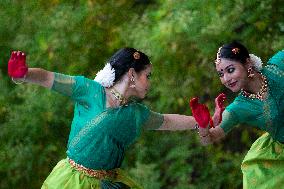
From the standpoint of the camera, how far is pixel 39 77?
10.7 feet

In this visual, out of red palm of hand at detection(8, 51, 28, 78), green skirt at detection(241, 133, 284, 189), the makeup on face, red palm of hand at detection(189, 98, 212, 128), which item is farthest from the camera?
green skirt at detection(241, 133, 284, 189)

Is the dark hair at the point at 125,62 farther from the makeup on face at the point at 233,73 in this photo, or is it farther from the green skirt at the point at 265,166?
the green skirt at the point at 265,166

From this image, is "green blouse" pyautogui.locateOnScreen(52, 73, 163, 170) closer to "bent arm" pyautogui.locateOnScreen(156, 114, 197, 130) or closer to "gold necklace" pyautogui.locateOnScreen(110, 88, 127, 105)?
"gold necklace" pyautogui.locateOnScreen(110, 88, 127, 105)

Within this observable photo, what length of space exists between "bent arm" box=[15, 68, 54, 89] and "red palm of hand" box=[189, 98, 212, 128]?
0.64 meters

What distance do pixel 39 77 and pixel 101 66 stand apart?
248 centimetres

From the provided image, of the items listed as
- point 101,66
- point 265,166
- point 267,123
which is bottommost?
point 265,166

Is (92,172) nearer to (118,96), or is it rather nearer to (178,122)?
(118,96)

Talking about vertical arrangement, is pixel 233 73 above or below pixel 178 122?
above

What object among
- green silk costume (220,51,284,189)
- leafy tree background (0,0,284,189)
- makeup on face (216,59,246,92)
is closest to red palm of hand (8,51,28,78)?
makeup on face (216,59,246,92)

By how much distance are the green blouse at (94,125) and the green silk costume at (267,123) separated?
1.95 ft

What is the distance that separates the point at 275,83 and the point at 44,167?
8.37ft

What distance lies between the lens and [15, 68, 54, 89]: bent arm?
323 centimetres

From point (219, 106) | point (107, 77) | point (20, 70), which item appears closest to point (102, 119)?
point (107, 77)

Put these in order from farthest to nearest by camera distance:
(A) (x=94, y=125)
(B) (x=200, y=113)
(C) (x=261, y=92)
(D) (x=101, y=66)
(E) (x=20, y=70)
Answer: (D) (x=101, y=66), (C) (x=261, y=92), (B) (x=200, y=113), (A) (x=94, y=125), (E) (x=20, y=70)
